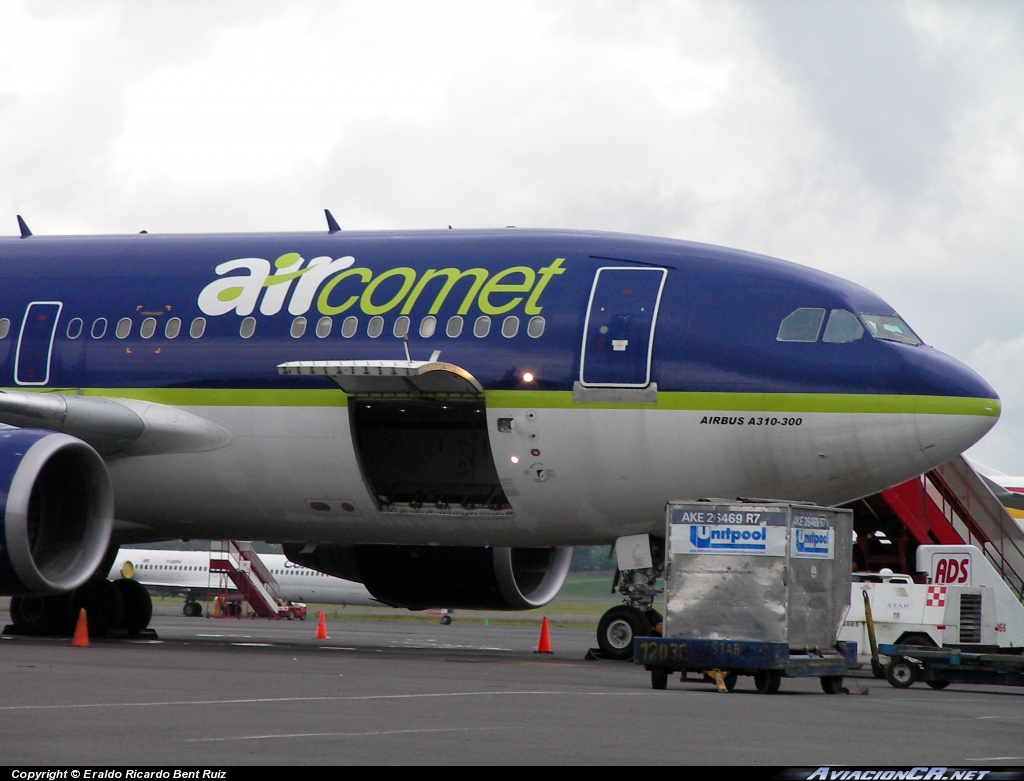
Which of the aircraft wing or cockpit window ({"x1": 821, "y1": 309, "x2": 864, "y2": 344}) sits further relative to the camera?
the aircraft wing

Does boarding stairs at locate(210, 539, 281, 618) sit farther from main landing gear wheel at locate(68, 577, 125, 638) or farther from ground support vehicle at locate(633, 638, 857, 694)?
ground support vehicle at locate(633, 638, 857, 694)

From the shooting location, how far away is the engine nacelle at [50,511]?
1605cm

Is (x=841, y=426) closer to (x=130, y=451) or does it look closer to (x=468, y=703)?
(x=468, y=703)

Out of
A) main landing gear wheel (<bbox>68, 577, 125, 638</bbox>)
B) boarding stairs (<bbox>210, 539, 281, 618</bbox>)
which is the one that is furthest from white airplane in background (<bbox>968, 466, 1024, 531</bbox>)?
boarding stairs (<bbox>210, 539, 281, 618</bbox>)

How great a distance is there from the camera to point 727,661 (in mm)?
13516

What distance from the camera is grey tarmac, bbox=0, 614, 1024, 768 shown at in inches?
312

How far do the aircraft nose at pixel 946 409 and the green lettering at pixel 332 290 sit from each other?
20.7 feet

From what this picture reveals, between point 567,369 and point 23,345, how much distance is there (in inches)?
274

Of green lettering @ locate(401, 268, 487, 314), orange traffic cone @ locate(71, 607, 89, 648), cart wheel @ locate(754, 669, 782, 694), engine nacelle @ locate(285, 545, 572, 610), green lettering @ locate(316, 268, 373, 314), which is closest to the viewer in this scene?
cart wheel @ locate(754, 669, 782, 694)

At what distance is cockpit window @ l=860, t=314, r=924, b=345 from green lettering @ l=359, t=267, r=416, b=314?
16.8 feet

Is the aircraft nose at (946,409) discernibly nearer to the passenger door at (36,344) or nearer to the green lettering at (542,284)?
the green lettering at (542,284)

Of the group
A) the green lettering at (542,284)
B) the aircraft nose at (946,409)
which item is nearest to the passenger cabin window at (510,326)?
the green lettering at (542,284)

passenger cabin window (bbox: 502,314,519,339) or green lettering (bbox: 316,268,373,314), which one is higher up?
green lettering (bbox: 316,268,373,314)

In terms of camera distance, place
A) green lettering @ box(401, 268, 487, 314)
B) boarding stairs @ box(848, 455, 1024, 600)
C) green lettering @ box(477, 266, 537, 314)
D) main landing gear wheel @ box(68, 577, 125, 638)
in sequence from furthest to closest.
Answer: boarding stairs @ box(848, 455, 1024, 600)
main landing gear wheel @ box(68, 577, 125, 638)
green lettering @ box(401, 268, 487, 314)
green lettering @ box(477, 266, 537, 314)
